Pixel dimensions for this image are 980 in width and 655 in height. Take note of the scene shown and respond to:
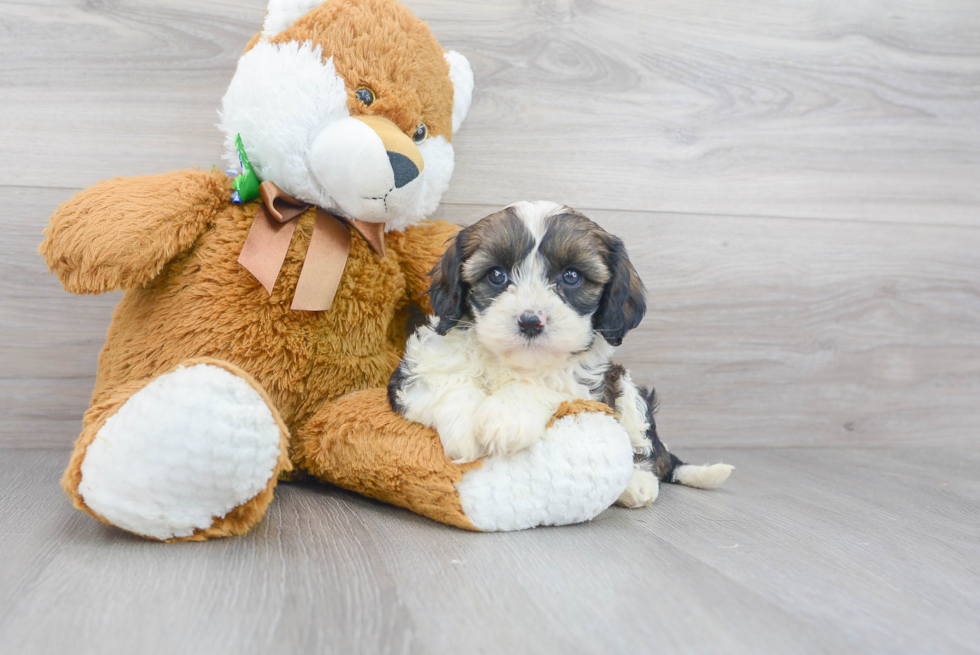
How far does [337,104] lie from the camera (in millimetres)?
1362

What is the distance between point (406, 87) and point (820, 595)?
1184mm

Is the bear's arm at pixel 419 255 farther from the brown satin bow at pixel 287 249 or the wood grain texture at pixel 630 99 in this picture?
the wood grain texture at pixel 630 99

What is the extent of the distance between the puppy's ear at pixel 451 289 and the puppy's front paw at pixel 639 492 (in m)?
0.51

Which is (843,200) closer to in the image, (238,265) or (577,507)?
(577,507)

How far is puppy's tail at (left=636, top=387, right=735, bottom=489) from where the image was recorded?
1546 millimetres

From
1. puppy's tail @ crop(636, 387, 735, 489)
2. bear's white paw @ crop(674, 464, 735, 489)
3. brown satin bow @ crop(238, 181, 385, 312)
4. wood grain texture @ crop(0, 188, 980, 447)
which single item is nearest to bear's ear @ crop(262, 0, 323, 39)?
brown satin bow @ crop(238, 181, 385, 312)

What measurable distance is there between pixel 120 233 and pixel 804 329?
6.06ft

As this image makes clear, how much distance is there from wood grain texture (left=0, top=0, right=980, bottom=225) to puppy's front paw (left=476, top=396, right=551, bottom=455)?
79cm

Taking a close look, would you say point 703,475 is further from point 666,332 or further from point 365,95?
point 365,95

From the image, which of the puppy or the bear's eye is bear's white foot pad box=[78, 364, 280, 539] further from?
the bear's eye

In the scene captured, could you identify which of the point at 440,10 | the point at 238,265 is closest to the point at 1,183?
the point at 238,265

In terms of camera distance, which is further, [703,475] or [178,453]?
[703,475]

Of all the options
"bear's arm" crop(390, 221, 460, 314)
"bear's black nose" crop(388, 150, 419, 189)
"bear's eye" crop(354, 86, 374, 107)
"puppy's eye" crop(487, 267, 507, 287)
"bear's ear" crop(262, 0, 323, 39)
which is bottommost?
"bear's arm" crop(390, 221, 460, 314)

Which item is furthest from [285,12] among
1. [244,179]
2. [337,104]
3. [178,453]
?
[178,453]
